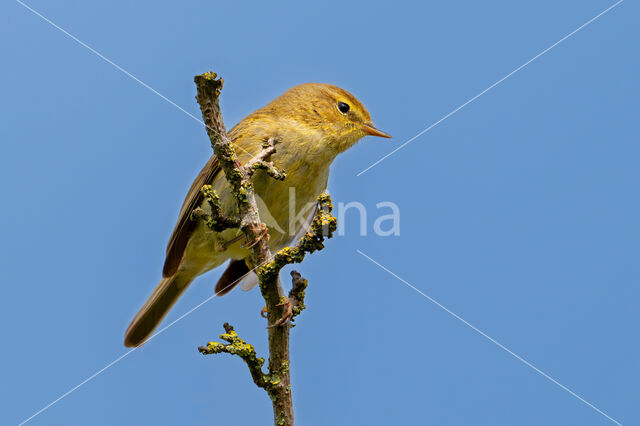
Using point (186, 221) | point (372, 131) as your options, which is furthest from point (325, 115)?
point (186, 221)

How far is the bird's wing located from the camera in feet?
14.9

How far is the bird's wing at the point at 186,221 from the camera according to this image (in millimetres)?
4551

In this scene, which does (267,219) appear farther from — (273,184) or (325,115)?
(325,115)

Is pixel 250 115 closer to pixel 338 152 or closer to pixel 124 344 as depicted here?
pixel 338 152

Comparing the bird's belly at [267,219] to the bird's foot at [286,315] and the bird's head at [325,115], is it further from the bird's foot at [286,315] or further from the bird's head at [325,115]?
the bird's foot at [286,315]

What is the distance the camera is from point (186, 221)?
15.1ft

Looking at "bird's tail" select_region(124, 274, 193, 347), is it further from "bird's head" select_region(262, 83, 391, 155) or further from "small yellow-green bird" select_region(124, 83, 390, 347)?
"bird's head" select_region(262, 83, 391, 155)

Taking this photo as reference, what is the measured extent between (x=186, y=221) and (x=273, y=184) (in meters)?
0.82

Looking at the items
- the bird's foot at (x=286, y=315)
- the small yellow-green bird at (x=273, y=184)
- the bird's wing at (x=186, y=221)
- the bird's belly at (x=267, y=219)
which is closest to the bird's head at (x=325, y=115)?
the small yellow-green bird at (x=273, y=184)

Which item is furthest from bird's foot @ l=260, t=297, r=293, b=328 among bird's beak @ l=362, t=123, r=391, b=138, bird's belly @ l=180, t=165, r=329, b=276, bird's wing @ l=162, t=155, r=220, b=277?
bird's beak @ l=362, t=123, r=391, b=138

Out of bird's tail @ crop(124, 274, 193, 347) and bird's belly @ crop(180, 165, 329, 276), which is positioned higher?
bird's belly @ crop(180, 165, 329, 276)

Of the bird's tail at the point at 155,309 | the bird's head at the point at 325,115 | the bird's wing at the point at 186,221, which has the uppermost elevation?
the bird's head at the point at 325,115

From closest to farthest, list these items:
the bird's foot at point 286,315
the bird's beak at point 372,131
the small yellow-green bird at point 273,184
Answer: the bird's foot at point 286,315
the small yellow-green bird at point 273,184
the bird's beak at point 372,131

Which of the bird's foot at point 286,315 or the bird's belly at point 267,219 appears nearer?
the bird's foot at point 286,315
